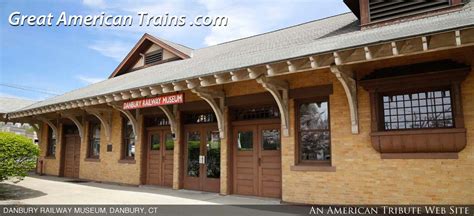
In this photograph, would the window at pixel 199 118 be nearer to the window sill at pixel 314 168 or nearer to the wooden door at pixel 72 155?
the window sill at pixel 314 168

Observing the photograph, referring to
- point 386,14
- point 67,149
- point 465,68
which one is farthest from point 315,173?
point 67,149

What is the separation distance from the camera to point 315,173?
7.58 m

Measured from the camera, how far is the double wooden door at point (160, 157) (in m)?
11.1

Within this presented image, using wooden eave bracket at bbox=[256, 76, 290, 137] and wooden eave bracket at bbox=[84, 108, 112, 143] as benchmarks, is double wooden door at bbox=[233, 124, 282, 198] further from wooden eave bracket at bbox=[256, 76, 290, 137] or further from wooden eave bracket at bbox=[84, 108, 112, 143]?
wooden eave bracket at bbox=[84, 108, 112, 143]

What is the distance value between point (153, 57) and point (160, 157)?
5791 mm

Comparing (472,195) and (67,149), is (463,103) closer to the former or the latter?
(472,195)

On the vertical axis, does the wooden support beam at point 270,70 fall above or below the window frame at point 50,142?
above

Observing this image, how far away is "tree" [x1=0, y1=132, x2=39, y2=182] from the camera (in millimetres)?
8703

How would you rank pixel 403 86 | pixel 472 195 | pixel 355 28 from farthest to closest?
pixel 355 28 < pixel 403 86 < pixel 472 195

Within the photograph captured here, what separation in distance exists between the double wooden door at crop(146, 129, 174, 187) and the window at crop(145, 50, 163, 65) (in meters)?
4.56

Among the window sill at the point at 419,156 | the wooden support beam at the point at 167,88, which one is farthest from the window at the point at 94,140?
the window sill at the point at 419,156

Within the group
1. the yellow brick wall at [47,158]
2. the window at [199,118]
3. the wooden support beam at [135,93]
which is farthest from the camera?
the yellow brick wall at [47,158]

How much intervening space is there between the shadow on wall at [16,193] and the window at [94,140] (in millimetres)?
3213

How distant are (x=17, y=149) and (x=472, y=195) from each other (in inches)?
403
